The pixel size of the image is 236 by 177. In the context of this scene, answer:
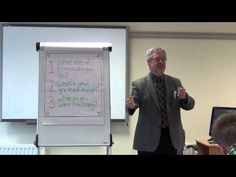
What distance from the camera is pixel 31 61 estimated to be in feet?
12.3

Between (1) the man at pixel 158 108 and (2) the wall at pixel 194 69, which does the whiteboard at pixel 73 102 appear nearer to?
(1) the man at pixel 158 108

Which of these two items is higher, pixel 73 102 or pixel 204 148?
pixel 73 102

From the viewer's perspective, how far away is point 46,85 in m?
2.89

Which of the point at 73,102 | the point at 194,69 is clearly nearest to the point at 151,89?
the point at 73,102

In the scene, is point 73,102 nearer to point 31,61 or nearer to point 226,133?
point 31,61

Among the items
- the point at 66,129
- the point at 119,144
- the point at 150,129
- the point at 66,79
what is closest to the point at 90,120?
the point at 66,129

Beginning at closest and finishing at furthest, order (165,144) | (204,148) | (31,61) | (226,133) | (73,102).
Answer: (226,133), (165,144), (73,102), (204,148), (31,61)

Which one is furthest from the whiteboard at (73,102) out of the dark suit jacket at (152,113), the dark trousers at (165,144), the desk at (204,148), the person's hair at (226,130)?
the person's hair at (226,130)

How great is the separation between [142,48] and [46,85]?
55.3 inches

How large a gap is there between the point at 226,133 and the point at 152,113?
105 centimetres

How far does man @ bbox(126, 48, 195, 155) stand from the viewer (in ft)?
8.07

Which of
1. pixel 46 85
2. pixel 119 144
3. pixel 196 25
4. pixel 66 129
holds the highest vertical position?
pixel 196 25

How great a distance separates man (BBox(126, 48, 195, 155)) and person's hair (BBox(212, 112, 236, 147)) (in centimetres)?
96
